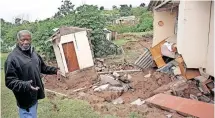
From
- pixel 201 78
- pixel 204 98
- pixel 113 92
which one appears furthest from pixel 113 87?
pixel 204 98

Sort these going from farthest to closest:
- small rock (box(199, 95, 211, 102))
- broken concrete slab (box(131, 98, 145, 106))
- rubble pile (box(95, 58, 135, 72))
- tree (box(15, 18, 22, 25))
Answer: tree (box(15, 18, 22, 25)) → rubble pile (box(95, 58, 135, 72)) → broken concrete slab (box(131, 98, 145, 106)) → small rock (box(199, 95, 211, 102))

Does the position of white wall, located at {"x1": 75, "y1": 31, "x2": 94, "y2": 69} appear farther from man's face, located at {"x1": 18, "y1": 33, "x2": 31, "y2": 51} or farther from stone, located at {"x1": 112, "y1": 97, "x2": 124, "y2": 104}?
man's face, located at {"x1": 18, "y1": 33, "x2": 31, "y2": 51}

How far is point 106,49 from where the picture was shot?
17.0 metres

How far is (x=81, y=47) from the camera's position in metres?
12.6

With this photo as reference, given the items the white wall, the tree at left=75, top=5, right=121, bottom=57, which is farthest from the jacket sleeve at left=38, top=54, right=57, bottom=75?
the tree at left=75, top=5, right=121, bottom=57

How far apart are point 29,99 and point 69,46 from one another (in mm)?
8004

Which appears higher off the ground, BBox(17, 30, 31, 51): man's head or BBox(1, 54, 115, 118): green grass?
BBox(17, 30, 31, 51): man's head

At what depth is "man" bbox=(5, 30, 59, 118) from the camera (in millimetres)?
4191

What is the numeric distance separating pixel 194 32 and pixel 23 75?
617cm

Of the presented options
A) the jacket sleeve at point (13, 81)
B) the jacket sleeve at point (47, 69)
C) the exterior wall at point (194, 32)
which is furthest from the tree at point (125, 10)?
the jacket sleeve at point (13, 81)

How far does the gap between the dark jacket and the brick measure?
326cm

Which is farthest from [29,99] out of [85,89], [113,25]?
[113,25]

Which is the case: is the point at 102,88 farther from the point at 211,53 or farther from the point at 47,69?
the point at 47,69

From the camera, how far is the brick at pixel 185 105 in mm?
6484
